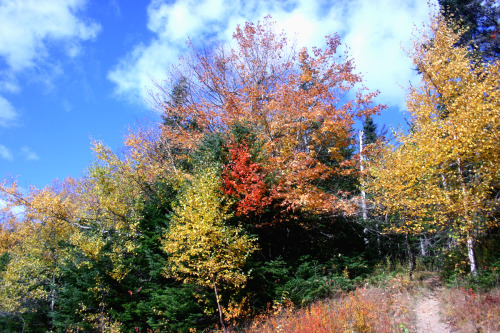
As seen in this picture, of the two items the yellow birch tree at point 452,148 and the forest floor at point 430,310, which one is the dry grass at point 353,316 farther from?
the yellow birch tree at point 452,148

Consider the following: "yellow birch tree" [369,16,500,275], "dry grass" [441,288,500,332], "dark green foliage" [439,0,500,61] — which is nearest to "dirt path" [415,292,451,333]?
"dry grass" [441,288,500,332]

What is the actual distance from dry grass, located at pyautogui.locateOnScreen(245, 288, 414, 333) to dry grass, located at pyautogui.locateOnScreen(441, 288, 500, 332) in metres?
1.04

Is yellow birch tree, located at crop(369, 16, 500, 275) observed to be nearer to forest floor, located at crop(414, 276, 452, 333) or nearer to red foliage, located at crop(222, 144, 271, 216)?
forest floor, located at crop(414, 276, 452, 333)

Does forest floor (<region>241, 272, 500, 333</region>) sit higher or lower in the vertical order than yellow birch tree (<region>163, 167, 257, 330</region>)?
lower

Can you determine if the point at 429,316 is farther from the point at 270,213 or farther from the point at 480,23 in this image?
the point at 480,23

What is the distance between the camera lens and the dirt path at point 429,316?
7664 millimetres

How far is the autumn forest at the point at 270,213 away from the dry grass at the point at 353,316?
0.83 metres

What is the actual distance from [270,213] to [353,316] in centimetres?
609

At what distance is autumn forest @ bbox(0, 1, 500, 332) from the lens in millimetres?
9344

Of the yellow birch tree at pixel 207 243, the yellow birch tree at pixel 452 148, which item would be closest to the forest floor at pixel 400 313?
the yellow birch tree at pixel 452 148

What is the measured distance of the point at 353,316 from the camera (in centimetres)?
790

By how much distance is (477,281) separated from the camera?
28.9ft

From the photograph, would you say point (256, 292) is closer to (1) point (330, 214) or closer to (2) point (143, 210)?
(1) point (330, 214)

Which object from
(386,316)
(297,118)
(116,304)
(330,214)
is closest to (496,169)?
(386,316)
